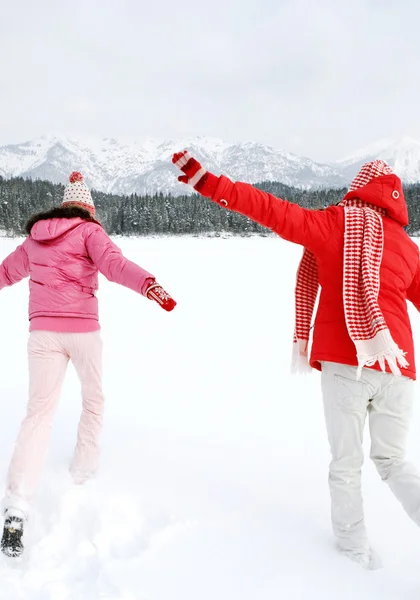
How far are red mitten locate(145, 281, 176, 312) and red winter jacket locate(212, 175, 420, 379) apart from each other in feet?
1.89

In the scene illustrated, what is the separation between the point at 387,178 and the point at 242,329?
606 centimetres

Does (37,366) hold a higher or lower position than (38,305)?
lower

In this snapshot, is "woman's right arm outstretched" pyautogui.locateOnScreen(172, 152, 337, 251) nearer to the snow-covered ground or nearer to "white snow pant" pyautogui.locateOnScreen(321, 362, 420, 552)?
"white snow pant" pyautogui.locateOnScreen(321, 362, 420, 552)

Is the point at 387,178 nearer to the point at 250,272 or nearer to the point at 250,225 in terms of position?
the point at 250,272

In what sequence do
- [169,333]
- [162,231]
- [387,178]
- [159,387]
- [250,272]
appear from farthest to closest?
[162,231], [250,272], [169,333], [159,387], [387,178]

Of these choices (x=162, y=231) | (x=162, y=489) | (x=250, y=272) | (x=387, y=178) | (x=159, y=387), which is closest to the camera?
(x=387, y=178)

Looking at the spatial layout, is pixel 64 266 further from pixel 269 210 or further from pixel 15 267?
pixel 269 210

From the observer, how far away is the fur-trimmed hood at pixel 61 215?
2.71 m

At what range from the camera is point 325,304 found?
236cm

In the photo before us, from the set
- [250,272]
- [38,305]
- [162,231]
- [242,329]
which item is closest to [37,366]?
[38,305]

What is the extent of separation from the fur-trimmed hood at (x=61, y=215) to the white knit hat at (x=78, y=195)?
9cm

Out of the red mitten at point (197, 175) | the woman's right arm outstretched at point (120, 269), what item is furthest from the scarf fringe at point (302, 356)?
the red mitten at point (197, 175)

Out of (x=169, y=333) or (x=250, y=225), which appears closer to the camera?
(x=169, y=333)

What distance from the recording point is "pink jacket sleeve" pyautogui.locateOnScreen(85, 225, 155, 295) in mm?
2455
